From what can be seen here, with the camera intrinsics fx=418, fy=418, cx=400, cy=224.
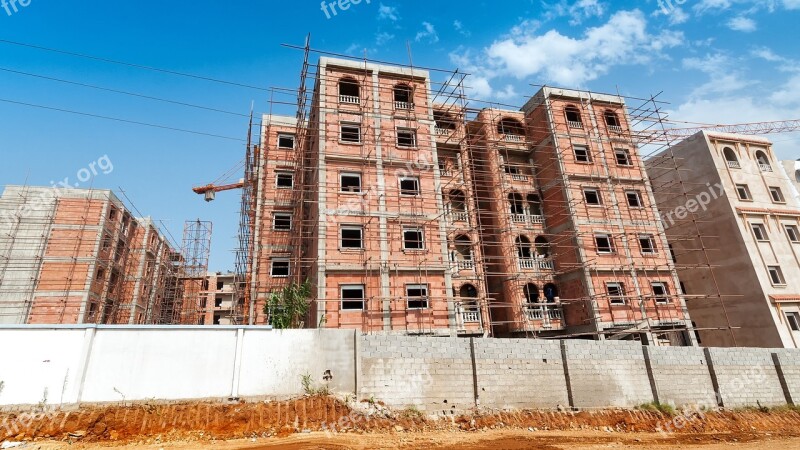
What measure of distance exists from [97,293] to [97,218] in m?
5.44

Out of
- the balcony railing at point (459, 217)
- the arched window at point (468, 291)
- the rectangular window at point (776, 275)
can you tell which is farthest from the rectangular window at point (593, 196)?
the rectangular window at point (776, 275)

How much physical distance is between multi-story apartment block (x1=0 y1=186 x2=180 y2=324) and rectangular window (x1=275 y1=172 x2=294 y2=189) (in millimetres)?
14984

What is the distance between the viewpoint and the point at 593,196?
2533 centimetres

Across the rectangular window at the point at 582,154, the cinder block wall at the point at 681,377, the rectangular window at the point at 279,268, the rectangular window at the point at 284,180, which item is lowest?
the cinder block wall at the point at 681,377

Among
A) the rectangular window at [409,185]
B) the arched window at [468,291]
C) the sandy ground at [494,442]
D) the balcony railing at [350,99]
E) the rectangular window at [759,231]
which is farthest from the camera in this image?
the rectangular window at [759,231]

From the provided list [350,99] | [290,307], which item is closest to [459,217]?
[350,99]

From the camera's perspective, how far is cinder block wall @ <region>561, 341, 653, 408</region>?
15.5 meters

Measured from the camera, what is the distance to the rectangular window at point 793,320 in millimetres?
23922

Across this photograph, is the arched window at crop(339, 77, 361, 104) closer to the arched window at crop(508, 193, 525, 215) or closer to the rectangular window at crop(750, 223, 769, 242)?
the arched window at crop(508, 193, 525, 215)

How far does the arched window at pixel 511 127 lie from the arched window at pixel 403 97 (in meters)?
7.37

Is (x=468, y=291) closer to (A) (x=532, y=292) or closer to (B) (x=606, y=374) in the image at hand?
(A) (x=532, y=292)

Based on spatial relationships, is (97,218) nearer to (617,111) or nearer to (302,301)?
(302,301)

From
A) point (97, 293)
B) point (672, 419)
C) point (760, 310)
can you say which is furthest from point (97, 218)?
point (760, 310)

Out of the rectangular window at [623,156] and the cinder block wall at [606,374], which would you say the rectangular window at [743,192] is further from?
the cinder block wall at [606,374]
